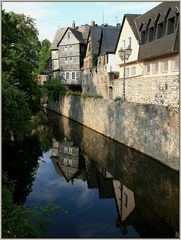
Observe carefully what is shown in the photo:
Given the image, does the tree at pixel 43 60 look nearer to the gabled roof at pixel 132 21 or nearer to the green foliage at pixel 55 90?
the green foliage at pixel 55 90

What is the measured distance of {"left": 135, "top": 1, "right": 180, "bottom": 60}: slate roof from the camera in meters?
22.9

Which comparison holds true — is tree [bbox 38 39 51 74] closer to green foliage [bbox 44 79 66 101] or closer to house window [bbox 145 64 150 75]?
green foliage [bbox 44 79 66 101]

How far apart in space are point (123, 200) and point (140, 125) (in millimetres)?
6428

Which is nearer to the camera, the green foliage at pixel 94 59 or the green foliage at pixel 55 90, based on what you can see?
the green foliage at pixel 94 59

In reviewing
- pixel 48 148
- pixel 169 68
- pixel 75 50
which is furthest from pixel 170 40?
pixel 75 50

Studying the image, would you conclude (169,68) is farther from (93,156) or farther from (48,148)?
(48,148)

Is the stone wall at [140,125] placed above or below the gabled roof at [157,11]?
below

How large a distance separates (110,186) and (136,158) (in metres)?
3.48

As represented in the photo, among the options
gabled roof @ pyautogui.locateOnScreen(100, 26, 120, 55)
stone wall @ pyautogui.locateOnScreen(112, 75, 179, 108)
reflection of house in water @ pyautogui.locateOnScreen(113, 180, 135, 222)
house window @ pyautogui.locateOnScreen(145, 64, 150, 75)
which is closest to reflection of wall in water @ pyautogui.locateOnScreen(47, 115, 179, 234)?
reflection of house in water @ pyautogui.locateOnScreen(113, 180, 135, 222)

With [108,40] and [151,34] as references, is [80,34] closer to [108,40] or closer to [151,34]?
[108,40]

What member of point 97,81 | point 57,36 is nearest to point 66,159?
point 97,81

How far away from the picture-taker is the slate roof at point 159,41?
22.9 metres

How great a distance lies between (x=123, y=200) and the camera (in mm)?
14336

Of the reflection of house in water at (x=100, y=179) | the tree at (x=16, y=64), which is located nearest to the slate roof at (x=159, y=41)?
the tree at (x=16, y=64)
